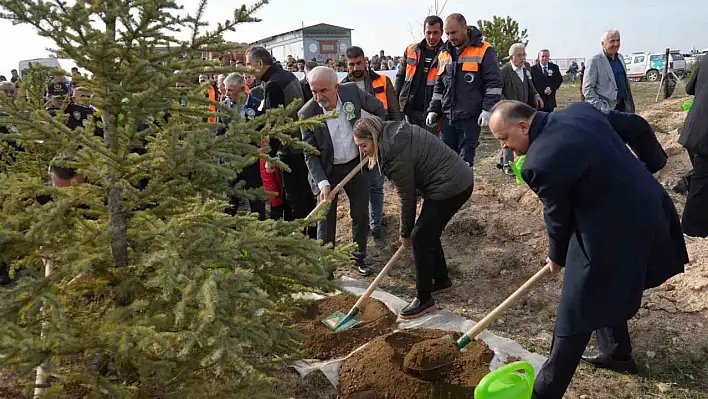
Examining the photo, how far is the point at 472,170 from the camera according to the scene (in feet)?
14.4

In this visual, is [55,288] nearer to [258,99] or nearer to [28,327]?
[28,327]

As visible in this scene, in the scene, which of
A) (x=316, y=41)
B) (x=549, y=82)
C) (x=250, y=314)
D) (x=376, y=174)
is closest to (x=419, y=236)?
(x=376, y=174)

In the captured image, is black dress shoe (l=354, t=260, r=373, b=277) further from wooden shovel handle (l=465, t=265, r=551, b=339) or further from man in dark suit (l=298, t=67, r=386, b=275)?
wooden shovel handle (l=465, t=265, r=551, b=339)

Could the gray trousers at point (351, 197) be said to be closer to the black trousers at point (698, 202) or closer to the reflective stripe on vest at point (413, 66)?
the reflective stripe on vest at point (413, 66)

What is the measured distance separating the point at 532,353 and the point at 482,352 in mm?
400

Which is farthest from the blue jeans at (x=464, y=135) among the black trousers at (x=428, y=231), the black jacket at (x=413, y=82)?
the black trousers at (x=428, y=231)

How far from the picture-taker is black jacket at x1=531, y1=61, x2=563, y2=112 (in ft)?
30.3

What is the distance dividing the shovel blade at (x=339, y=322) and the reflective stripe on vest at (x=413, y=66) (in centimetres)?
330

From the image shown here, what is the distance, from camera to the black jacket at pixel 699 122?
13.2ft

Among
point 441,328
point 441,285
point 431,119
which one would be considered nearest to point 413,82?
point 431,119

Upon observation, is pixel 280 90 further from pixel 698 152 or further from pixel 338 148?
pixel 698 152

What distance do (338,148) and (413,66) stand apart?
2356 millimetres

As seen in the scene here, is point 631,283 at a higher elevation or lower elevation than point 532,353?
higher

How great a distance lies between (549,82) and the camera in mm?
9422
